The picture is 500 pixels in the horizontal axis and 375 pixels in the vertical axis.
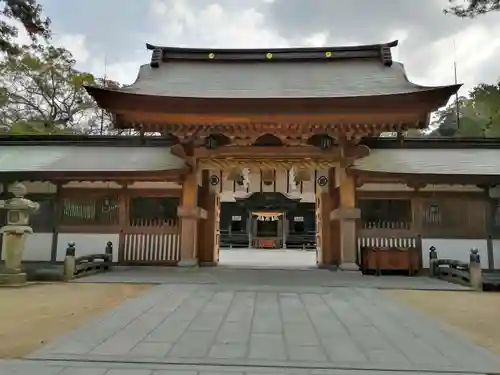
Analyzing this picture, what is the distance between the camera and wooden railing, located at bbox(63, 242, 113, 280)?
24.7 ft

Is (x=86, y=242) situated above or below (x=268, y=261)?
above

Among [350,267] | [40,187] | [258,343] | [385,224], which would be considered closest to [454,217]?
[385,224]

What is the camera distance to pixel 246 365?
2.71 meters

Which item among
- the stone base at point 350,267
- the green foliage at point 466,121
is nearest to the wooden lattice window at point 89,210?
the stone base at point 350,267

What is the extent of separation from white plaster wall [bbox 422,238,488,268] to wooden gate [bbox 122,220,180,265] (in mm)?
5791

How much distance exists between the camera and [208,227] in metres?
10.6

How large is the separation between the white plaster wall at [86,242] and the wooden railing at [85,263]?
0.20m

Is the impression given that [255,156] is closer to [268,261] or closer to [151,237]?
[151,237]

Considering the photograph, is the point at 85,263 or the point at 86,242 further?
the point at 86,242

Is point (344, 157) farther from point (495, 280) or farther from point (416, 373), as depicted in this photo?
point (416, 373)

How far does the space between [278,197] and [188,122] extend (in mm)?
17800

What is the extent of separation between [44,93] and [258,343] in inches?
912

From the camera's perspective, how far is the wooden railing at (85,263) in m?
7.53

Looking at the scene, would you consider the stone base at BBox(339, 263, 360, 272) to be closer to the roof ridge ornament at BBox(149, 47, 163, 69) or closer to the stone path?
the stone path
